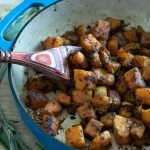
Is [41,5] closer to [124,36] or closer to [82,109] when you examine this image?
[124,36]

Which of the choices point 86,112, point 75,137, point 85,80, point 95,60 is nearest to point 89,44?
point 95,60

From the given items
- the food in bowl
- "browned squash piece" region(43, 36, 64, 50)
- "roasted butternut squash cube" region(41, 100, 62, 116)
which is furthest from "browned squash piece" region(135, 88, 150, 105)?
"browned squash piece" region(43, 36, 64, 50)

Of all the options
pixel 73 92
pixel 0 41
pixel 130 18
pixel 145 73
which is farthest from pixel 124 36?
pixel 0 41

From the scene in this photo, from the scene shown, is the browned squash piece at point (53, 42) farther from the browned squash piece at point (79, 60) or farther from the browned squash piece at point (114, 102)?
the browned squash piece at point (114, 102)

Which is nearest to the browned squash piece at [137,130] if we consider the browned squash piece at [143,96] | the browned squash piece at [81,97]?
the browned squash piece at [143,96]

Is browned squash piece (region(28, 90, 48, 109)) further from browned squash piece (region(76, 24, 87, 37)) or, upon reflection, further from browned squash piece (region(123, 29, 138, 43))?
browned squash piece (region(123, 29, 138, 43))

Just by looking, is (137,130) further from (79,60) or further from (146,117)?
(79,60)
